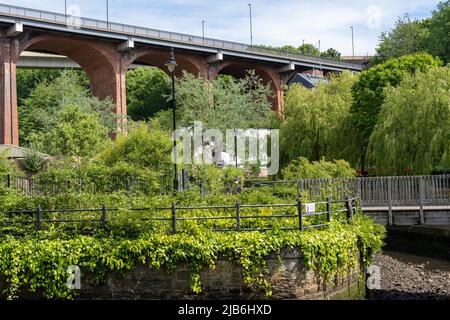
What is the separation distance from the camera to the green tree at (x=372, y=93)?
30984mm

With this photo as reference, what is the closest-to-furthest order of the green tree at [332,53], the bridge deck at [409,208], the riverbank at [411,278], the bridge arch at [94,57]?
1. the riverbank at [411,278]
2. the bridge deck at [409,208]
3. the bridge arch at [94,57]
4. the green tree at [332,53]

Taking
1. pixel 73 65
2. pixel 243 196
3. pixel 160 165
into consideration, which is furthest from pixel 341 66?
pixel 243 196

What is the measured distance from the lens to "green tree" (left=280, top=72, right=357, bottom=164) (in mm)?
32812

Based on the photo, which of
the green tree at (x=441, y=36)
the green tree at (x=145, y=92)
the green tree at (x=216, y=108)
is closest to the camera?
the green tree at (x=216, y=108)

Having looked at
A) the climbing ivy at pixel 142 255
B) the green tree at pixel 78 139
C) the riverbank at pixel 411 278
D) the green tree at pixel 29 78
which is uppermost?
the green tree at pixel 29 78

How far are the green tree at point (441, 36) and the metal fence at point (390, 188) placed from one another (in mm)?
25534

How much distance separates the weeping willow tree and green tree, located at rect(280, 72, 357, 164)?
4751 millimetres

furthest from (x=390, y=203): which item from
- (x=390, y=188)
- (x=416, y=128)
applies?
(x=416, y=128)

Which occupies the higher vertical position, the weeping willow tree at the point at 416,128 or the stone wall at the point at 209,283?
the weeping willow tree at the point at 416,128

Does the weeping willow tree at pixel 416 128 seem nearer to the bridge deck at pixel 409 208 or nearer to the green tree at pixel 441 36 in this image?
the bridge deck at pixel 409 208

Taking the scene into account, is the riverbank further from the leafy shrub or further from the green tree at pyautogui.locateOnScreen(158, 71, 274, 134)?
the green tree at pyautogui.locateOnScreen(158, 71, 274, 134)

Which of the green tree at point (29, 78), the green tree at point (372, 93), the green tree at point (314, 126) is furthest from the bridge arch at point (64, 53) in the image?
the green tree at point (29, 78)

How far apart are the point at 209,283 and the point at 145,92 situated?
60.3m
